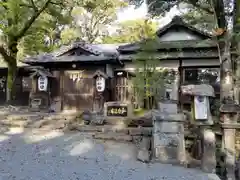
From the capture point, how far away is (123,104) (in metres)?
8.48

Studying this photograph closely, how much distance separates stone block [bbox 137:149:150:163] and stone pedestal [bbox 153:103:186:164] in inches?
8.5

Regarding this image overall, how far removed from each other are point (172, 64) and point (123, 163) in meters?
7.36

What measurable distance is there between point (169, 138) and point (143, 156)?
811 millimetres

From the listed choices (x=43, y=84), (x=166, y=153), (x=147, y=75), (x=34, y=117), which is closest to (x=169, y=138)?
(x=166, y=153)

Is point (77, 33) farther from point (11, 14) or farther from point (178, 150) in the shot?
point (178, 150)

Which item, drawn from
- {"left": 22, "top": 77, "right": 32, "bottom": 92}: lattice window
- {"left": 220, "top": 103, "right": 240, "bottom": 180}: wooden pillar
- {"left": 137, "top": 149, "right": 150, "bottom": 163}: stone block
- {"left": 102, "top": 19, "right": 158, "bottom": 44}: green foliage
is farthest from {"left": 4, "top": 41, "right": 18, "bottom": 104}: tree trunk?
{"left": 220, "top": 103, "right": 240, "bottom": 180}: wooden pillar

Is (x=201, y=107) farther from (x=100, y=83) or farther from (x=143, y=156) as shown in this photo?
(x=100, y=83)

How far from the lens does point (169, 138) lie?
5.38 meters

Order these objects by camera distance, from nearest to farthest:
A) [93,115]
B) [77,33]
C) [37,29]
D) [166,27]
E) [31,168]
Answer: [31,168]
[93,115]
[166,27]
[37,29]
[77,33]

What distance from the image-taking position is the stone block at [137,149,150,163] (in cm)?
519

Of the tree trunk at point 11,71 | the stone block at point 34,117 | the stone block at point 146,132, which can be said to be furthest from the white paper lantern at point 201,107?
the tree trunk at point 11,71

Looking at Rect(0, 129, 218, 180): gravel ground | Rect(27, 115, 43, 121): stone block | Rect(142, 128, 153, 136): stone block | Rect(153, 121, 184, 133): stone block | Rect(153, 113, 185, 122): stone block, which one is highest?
Rect(153, 113, 185, 122): stone block

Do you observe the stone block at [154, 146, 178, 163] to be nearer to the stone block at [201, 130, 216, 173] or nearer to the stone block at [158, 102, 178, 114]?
the stone block at [201, 130, 216, 173]


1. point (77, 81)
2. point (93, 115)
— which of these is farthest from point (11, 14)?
point (93, 115)
